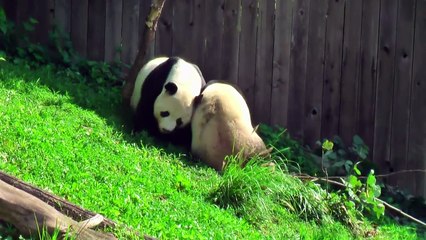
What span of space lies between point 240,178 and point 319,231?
731mm

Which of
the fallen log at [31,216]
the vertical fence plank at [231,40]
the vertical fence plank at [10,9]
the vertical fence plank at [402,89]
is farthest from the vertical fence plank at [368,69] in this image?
the fallen log at [31,216]

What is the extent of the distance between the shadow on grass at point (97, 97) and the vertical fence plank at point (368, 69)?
2.09 m

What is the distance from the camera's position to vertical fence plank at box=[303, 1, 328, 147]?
28.2 feet

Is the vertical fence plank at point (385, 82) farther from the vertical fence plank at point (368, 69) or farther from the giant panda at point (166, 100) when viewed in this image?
the giant panda at point (166, 100)

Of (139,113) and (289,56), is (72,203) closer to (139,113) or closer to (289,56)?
(139,113)

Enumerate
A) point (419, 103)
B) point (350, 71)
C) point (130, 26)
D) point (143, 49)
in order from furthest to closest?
point (130, 26)
point (350, 71)
point (419, 103)
point (143, 49)

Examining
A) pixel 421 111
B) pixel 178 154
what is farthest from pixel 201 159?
pixel 421 111

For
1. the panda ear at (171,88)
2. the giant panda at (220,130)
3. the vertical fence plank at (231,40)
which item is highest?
the vertical fence plank at (231,40)

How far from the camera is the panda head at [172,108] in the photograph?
7.71 meters

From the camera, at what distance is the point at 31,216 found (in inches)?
187

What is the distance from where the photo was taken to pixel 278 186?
22.1ft

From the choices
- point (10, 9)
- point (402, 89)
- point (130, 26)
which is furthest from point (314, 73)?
point (10, 9)

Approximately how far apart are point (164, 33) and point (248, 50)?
36.6 inches

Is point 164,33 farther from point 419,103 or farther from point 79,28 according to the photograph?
point 419,103
